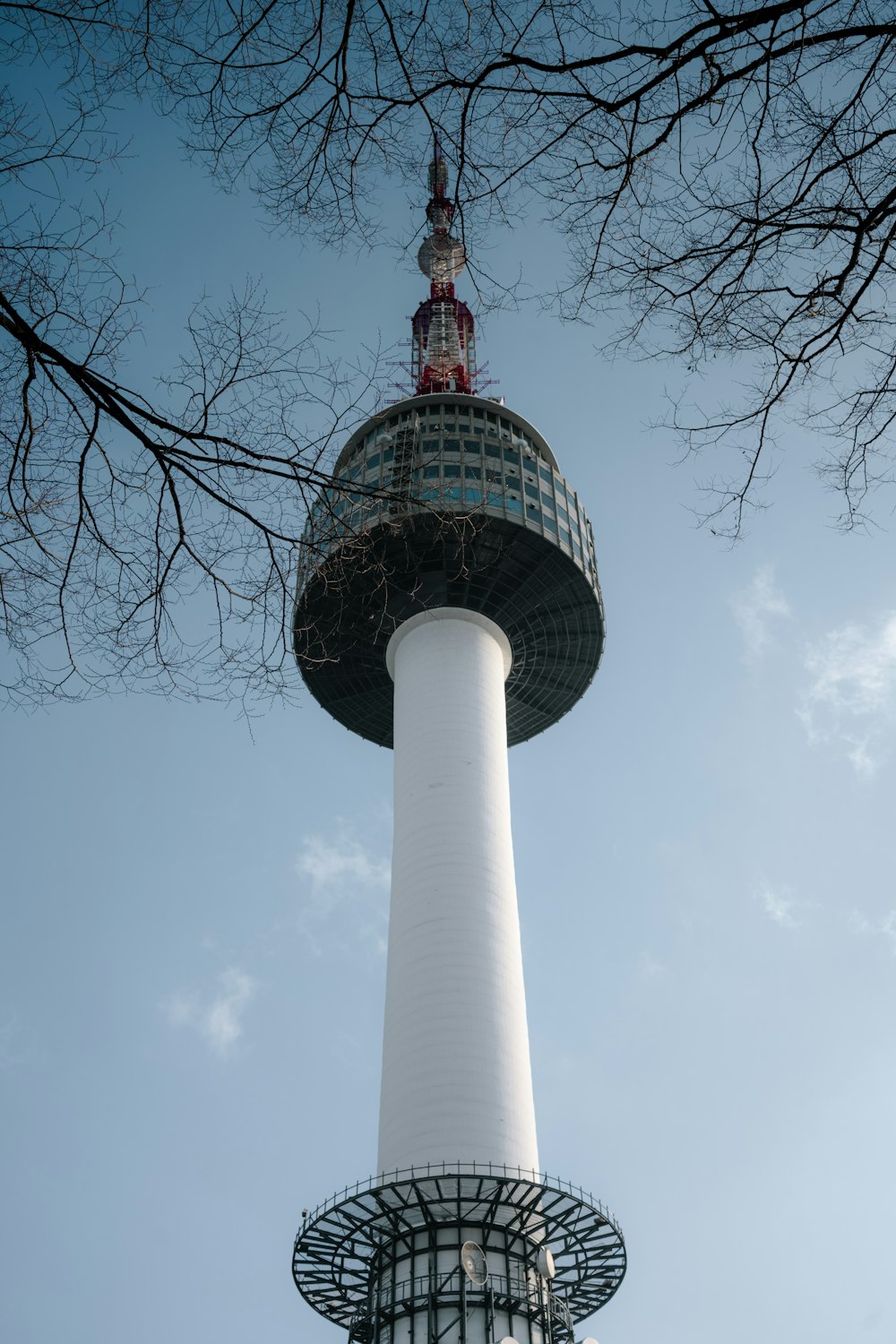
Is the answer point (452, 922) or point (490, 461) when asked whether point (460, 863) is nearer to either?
point (452, 922)

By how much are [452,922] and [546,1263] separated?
13.6m

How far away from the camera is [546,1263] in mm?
44062

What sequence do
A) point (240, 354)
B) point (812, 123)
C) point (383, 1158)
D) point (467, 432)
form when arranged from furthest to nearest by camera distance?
point (467, 432)
point (383, 1158)
point (240, 354)
point (812, 123)

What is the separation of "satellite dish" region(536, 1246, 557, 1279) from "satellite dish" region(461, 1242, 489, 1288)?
2599 mm

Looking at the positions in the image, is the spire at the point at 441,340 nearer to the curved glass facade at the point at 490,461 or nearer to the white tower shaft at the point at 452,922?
the curved glass facade at the point at 490,461

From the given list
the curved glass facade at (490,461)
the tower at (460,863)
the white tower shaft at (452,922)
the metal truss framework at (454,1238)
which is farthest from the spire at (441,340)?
the metal truss framework at (454,1238)

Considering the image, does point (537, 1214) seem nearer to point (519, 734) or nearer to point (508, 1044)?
point (508, 1044)

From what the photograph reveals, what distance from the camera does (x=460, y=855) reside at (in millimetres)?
53719

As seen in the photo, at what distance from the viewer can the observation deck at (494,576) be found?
6244 centimetres

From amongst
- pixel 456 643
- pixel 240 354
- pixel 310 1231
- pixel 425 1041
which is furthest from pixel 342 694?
pixel 240 354

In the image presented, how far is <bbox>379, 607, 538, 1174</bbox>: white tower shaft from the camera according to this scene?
150ft

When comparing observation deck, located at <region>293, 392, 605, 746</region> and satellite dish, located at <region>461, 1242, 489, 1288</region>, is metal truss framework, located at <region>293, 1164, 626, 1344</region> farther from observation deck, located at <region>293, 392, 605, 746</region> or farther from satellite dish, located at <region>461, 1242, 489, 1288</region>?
observation deck, located at <region>293, 392, 605, 746</region>

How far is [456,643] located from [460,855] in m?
13.1

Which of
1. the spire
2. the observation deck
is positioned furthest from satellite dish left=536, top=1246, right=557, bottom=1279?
the spire
